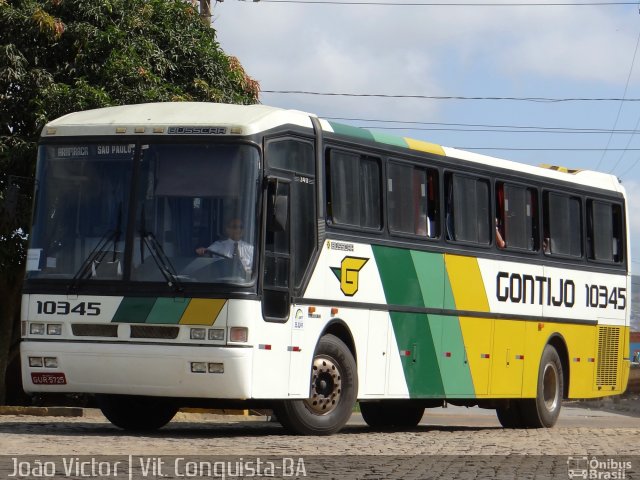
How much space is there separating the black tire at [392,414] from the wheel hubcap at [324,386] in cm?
453

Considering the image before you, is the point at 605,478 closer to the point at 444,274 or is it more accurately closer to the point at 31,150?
the point at 444,274

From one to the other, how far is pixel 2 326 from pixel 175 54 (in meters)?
5.81

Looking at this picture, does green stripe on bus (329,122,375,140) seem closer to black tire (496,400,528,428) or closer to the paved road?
the paved road

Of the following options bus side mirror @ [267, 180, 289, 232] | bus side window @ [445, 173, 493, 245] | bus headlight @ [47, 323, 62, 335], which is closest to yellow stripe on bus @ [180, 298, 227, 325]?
bus side mirror @ [267, 180, 289, 232]

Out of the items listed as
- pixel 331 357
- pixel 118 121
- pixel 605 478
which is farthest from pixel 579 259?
pixel 605 478

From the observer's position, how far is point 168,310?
48.5ft

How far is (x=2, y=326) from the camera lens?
2748 cm

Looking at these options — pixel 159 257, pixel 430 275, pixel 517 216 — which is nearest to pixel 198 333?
pixel 159 257

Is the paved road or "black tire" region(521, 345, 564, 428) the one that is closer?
the paved road

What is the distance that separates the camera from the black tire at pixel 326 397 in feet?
51.3

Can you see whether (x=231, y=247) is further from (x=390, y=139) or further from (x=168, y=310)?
(x=390, y=139)

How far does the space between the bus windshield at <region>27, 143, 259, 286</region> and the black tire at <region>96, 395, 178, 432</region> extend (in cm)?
201

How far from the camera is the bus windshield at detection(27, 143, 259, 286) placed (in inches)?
585

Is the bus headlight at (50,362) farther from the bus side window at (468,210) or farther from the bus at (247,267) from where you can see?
the bus side window at (468,210)
